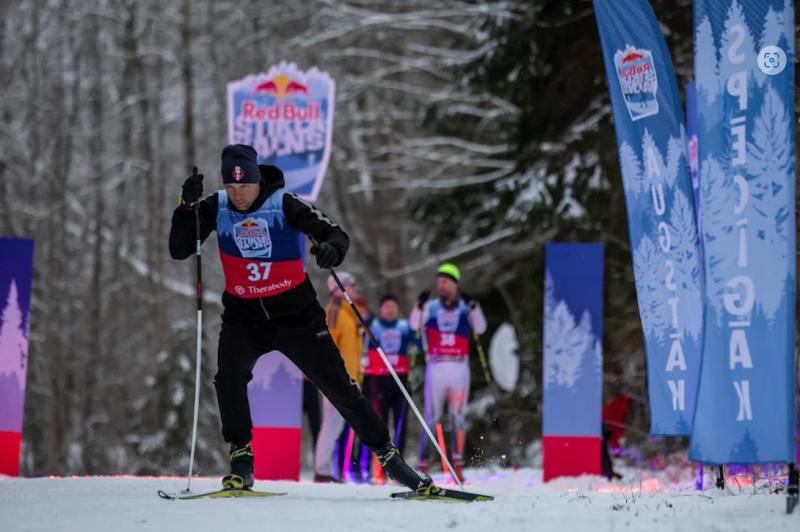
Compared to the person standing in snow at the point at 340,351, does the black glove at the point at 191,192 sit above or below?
above

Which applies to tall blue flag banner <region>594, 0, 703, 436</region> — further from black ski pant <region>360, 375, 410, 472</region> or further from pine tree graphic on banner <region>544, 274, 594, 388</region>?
black ski pant <region>360, 375, 410, 472</region>

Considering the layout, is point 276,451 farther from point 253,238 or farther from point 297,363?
point 253,238

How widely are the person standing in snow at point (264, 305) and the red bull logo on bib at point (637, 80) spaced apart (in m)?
2.08

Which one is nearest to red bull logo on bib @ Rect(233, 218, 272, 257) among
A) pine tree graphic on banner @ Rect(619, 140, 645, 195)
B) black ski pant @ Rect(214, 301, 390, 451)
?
black ski pant @ Rect(214, 301, 390, 451)

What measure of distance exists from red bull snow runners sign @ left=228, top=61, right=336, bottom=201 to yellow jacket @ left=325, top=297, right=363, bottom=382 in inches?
43.0

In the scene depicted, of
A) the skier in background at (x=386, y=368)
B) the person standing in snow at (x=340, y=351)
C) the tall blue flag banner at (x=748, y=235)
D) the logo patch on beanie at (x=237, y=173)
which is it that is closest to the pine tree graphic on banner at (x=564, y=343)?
the skier in background at (x=386, y=368)

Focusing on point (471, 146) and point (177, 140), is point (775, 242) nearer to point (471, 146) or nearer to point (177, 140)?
point (471, 146)

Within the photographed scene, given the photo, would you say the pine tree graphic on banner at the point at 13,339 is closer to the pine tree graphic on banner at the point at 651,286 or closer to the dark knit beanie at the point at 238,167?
the dark knit beanie at the point at 238,167

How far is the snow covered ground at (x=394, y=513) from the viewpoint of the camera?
531 cm

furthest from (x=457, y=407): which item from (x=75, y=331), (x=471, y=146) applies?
(x=75, y=331)

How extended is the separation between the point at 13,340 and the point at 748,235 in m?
6.92

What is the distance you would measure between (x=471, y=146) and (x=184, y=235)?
42.3ft

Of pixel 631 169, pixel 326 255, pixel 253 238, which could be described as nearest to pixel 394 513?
pixel 326 255

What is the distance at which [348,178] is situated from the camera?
25750mm
